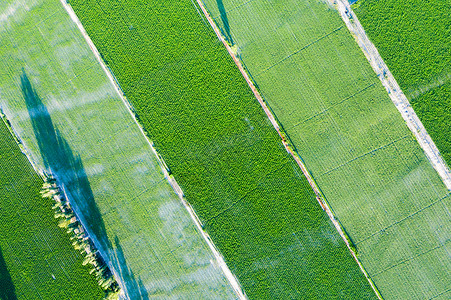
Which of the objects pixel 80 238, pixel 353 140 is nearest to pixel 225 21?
pixel 353 140

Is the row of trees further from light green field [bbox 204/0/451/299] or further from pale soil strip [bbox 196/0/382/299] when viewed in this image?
light green field [bbox 204/0/451/299]

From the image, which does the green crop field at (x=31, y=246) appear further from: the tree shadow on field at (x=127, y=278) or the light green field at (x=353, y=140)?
the light green field at (x=353, y=140)

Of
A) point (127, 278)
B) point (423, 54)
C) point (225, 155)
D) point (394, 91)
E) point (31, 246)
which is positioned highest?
point (31, 246)

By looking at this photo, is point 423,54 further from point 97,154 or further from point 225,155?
point 97,154

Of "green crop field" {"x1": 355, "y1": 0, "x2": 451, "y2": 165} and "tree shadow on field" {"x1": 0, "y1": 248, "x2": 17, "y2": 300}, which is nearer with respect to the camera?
"green crop field" {"x1": 355, "y1": 0, "x2": 451, "y2": 165}

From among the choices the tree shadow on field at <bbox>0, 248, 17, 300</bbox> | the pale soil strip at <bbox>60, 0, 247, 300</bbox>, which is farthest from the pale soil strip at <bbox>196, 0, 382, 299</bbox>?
the tree shadow on field at <bbox>0, 248, 17, 300</bbox>

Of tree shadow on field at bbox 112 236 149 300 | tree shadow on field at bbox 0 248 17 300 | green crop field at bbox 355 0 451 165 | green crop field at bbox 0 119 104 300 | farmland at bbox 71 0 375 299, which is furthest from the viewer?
tree shadow on field at bbox 0 248 17 300

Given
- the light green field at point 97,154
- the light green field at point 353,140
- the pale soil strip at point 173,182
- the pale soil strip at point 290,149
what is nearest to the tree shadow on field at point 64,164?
the light green field at point 97,154
